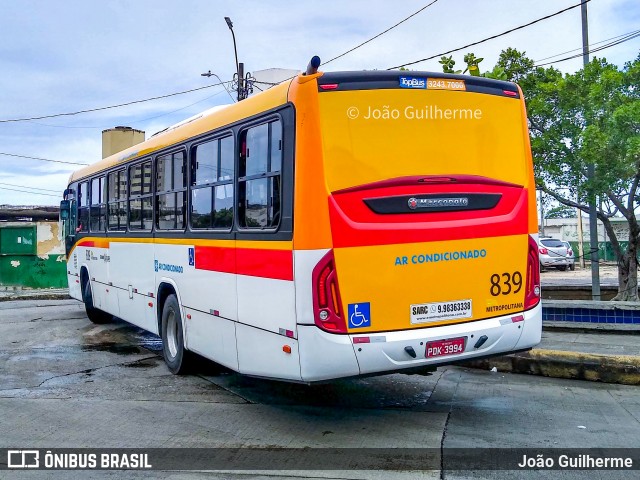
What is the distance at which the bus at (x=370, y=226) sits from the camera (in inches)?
225

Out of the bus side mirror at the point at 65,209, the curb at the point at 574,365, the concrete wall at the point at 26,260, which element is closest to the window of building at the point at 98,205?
the bus side mirror at the point at 65,209

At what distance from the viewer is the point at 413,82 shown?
6.11 metres

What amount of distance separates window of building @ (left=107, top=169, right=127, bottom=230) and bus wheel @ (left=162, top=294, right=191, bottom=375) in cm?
242

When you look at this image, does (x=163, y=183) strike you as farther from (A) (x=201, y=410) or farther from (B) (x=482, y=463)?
(B) (x=482, y=463)

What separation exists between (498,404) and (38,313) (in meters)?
12.7

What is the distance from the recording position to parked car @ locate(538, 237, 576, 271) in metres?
35.9

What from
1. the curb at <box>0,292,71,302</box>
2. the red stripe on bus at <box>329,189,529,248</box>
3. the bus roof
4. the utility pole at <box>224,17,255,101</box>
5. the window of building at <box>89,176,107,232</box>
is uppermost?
the utility pole at <box>224,17,255,101</box>

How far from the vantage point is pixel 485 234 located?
631 centimetres

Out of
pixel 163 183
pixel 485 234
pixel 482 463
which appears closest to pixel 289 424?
pixel 482 463

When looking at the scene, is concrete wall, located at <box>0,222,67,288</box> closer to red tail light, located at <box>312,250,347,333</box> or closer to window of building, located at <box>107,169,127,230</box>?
window of building, located at <box>107,169,127,230</box>

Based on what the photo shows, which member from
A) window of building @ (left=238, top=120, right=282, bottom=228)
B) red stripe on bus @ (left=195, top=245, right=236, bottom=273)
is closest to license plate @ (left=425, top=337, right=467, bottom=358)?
window of building @ (left=238, top=120, right=282, bottom=228)

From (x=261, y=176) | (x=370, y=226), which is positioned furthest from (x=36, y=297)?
(x=370, y=226)

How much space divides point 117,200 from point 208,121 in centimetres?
418

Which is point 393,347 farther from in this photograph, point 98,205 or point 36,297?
point 36,297
